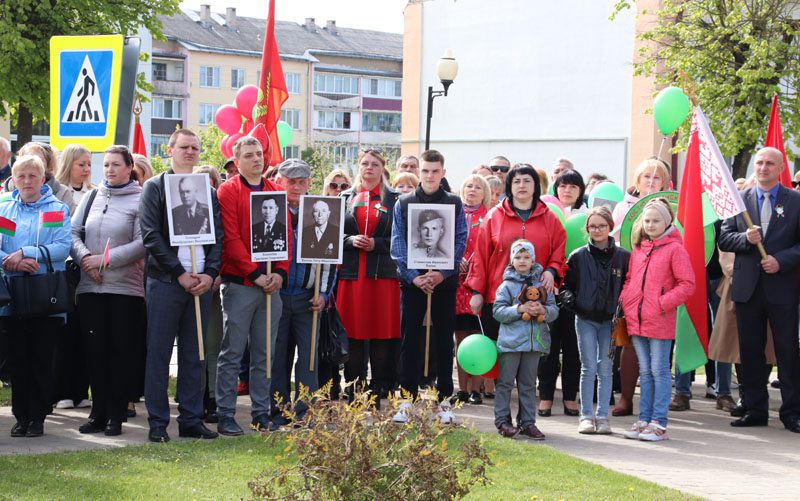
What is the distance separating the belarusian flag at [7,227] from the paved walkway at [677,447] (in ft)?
5.20

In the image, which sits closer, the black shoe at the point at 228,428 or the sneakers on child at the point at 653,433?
the black shoe at the point at 228,428

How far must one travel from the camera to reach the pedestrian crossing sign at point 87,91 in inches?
392

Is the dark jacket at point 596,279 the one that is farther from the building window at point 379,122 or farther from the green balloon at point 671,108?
the building window at point 379,122

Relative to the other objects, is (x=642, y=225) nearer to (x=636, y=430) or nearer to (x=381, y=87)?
(x=636, y=430)

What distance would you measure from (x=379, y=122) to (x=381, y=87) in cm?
348

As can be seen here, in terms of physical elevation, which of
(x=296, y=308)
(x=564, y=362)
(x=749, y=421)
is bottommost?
(x=749, y=421)

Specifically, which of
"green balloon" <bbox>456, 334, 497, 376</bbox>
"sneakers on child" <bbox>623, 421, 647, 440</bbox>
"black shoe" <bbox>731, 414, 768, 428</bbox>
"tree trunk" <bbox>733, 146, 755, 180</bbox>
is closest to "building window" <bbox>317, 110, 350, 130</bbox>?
"tree trunk" <bbox>733, 146, 755, 180</bbox>

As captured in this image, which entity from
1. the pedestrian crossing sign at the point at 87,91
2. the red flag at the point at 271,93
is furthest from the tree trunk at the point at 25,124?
the pedestrian crossing sign at the point at 87,91

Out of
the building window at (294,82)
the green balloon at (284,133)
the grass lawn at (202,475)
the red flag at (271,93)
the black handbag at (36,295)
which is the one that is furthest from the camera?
the building window at (294,82)

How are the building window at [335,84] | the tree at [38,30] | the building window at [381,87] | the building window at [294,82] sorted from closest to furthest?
the tree at [38,30] < the building window at [294,82] < the building window at [335,84] < the building window at [381,87]

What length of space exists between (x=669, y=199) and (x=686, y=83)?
1.18 metres

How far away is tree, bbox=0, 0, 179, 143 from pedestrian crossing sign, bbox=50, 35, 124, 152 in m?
15.7

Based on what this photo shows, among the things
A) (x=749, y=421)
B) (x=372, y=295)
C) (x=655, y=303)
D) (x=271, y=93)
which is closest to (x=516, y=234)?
(x=655, y=303)

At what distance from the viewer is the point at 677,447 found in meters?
9.07
